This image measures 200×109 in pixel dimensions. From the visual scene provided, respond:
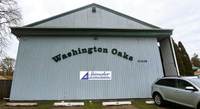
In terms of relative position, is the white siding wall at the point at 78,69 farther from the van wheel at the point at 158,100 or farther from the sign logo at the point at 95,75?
the van wheel at the point at 158,100

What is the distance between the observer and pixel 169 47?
866 centimetres

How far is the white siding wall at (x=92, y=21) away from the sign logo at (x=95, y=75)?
362cm

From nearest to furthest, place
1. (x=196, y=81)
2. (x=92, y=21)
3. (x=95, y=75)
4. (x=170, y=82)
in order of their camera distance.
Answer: (x=196, y=81)
(x=170, y=82)
(x=95, y=75)
(x=92, y=21)

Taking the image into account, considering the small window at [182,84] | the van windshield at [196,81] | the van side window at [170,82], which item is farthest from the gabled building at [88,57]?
the van windshield at [196,81]

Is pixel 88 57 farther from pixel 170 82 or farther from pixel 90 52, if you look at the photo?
pixel 170 82

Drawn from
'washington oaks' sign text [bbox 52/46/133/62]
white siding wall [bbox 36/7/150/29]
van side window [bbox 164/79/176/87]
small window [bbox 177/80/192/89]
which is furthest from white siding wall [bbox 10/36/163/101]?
small window [bbox 177/80/192/89]

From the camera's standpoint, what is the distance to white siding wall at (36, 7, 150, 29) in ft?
26.3

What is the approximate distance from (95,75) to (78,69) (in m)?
1.31

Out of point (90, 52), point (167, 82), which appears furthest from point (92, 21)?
point (167, 82)

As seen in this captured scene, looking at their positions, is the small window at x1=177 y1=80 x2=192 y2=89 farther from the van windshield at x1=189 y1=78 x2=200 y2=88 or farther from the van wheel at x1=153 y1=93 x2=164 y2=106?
the van wheel at x1=153 y1=93 x2=164 y2=106

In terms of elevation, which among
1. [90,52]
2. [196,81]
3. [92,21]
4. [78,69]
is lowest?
[196,81]

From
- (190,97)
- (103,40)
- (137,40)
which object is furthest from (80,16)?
(190,97)

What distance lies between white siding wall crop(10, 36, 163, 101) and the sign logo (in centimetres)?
23

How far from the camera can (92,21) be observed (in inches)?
324
